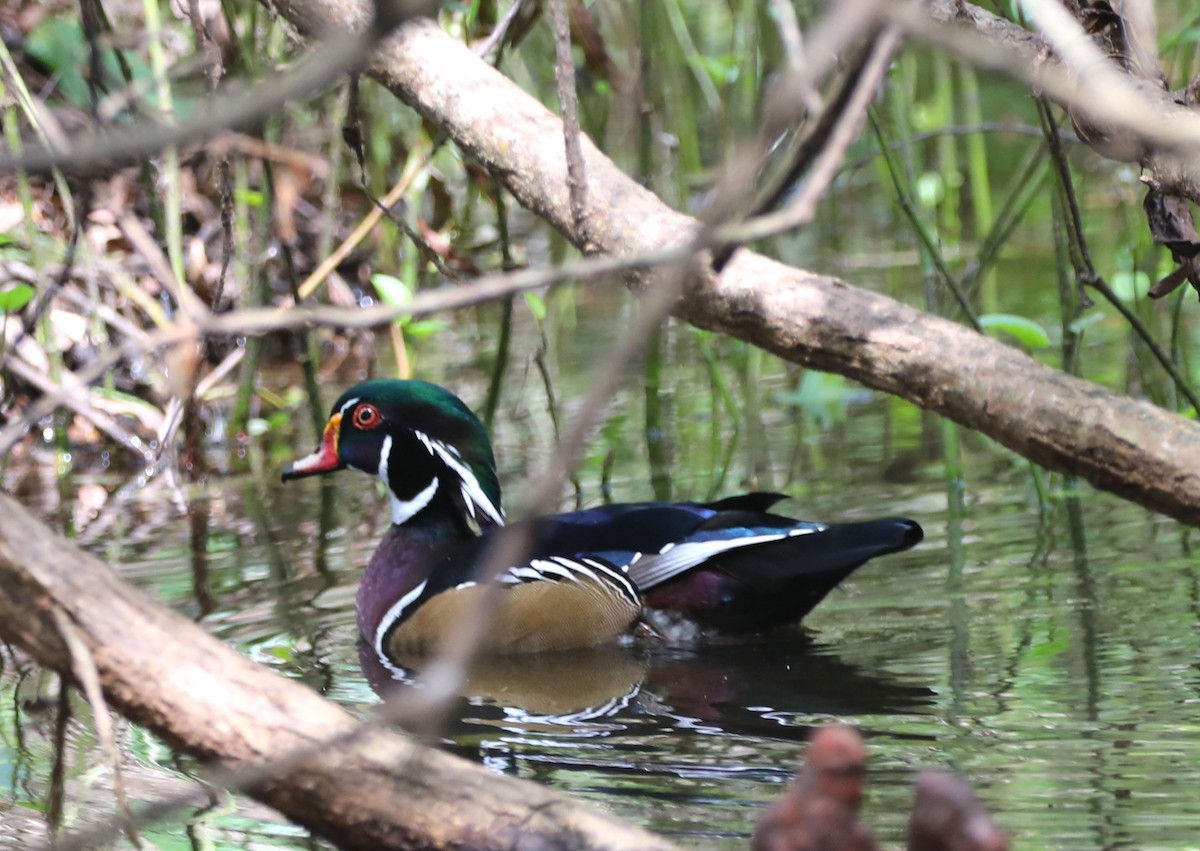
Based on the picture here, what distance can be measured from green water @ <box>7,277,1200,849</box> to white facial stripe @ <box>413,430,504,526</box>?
1.65 ft

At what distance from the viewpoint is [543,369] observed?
527cm

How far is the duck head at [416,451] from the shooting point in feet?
16.6

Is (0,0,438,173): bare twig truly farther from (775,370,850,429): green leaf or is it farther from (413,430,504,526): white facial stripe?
(775,370,850,429): green leaf

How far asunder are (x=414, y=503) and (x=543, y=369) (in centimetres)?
62

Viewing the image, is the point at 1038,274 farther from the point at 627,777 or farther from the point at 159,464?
the point at 627,777

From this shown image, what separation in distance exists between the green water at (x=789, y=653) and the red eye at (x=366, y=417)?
0.50 metres

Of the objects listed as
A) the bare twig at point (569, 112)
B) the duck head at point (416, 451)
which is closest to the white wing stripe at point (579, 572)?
the duck head at point (416, 451)

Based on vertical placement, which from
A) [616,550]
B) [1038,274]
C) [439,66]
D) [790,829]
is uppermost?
[1038,274]

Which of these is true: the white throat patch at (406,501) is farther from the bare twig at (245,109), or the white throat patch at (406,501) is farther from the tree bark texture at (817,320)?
the bare twig at (245,109)

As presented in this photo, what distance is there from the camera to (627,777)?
318 centimetres

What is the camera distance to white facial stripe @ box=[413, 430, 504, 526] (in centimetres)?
502

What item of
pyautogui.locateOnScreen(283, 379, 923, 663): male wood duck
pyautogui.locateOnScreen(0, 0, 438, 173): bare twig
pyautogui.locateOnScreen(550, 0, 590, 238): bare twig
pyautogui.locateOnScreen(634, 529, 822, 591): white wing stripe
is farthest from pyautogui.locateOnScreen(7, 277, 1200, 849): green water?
pyautogui.locateOnScreen(0, 0, 438, 173): bare twig

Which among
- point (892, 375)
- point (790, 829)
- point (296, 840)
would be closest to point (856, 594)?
point (892, 375)

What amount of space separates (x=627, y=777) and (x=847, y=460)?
3007mm
